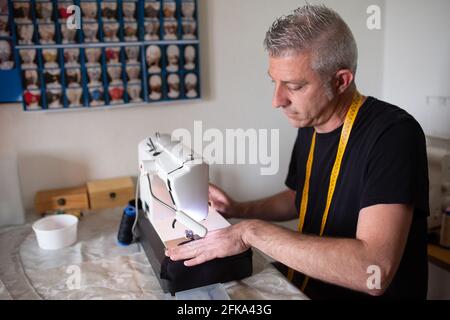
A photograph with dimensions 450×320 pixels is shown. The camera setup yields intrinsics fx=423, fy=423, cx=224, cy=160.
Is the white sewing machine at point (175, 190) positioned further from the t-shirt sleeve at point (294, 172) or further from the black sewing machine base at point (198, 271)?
the t-shirt sleeve at point (294, 172)

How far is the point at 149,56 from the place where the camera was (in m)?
1.69

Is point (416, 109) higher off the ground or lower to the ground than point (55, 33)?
lower

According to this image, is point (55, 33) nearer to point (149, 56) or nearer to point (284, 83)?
point (149, 56)

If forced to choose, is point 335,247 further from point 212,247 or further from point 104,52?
point 104,52

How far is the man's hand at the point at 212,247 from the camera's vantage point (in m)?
1.05

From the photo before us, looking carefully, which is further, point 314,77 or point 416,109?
point 416,109

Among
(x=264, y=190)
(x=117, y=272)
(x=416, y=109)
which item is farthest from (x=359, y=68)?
(x=117, y=272)

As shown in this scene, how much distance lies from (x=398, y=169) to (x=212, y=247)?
1.63 feet

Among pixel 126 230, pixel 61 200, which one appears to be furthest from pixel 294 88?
pixel 61 200

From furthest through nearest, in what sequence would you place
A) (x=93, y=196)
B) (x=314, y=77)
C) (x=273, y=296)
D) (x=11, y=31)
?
(x=93, y=196), (x=11, y=31), (x=314, y=77), (x=273, y=296)

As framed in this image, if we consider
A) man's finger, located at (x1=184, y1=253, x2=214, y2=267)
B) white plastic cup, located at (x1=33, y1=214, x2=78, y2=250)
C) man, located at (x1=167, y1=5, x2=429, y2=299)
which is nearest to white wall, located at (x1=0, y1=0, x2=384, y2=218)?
white plastic cup, located at (x1=33, y1=214, x2=78, y2=250)

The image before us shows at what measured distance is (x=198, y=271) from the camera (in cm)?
104

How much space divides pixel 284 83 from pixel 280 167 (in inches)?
36.2

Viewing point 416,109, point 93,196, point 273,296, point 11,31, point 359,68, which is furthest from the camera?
point 359,68
